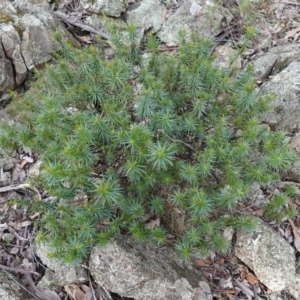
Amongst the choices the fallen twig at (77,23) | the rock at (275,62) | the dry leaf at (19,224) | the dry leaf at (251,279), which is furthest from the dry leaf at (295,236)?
the fallen twig at (77,23)

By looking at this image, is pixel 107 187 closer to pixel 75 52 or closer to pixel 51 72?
pixel 51 72

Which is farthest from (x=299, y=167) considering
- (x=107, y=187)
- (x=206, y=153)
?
(x=107, y=187)

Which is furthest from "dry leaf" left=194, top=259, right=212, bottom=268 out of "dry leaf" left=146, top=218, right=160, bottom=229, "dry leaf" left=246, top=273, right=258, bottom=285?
"dry leaf" left=146, top=218, right=160, bottom=229

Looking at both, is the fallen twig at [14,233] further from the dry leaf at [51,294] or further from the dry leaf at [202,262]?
the dry leaf at [202,262]

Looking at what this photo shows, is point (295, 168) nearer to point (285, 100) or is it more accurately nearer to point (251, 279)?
point (285, 100)

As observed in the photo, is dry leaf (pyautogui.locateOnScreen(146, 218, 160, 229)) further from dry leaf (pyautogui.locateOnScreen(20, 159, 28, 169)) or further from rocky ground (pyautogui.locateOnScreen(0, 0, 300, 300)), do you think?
dry leaf (pyautogui.locateOnScreen(20, 159, 28, 169))
